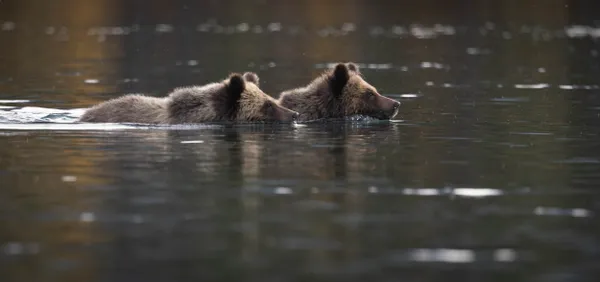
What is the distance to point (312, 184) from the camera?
15.4 metres

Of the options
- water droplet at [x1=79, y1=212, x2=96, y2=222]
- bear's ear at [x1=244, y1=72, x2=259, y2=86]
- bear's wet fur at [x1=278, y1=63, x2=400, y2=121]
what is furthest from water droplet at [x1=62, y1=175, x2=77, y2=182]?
bear's wet fur at [x1=278, y1=63, x2=400, y2=121]

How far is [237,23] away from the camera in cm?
6625

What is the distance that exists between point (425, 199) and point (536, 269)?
11.7 ft

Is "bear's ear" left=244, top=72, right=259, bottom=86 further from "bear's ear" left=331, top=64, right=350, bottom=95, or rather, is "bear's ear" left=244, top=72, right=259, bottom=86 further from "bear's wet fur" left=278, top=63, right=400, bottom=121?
"bear's ear" left=331, top=64, right=350, bottom=95

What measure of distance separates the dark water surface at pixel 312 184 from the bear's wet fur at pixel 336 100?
1.47 feet

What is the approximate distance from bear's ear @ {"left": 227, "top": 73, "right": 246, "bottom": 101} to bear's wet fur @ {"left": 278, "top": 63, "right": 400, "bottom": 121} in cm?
166

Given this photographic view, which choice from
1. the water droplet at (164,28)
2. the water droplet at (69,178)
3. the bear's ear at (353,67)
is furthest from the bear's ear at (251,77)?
the water droplet at (164,28)

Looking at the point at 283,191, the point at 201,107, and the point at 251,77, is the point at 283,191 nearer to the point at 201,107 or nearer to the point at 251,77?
the point at 201,107

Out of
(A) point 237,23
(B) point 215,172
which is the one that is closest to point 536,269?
(B) point 215,172

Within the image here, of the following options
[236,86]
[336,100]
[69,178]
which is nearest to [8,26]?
[336,100]

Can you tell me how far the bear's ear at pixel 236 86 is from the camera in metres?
21.2

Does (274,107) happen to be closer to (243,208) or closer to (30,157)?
(30,157)

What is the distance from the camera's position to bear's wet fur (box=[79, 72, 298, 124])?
847 inches

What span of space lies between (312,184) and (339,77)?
25.5ft
